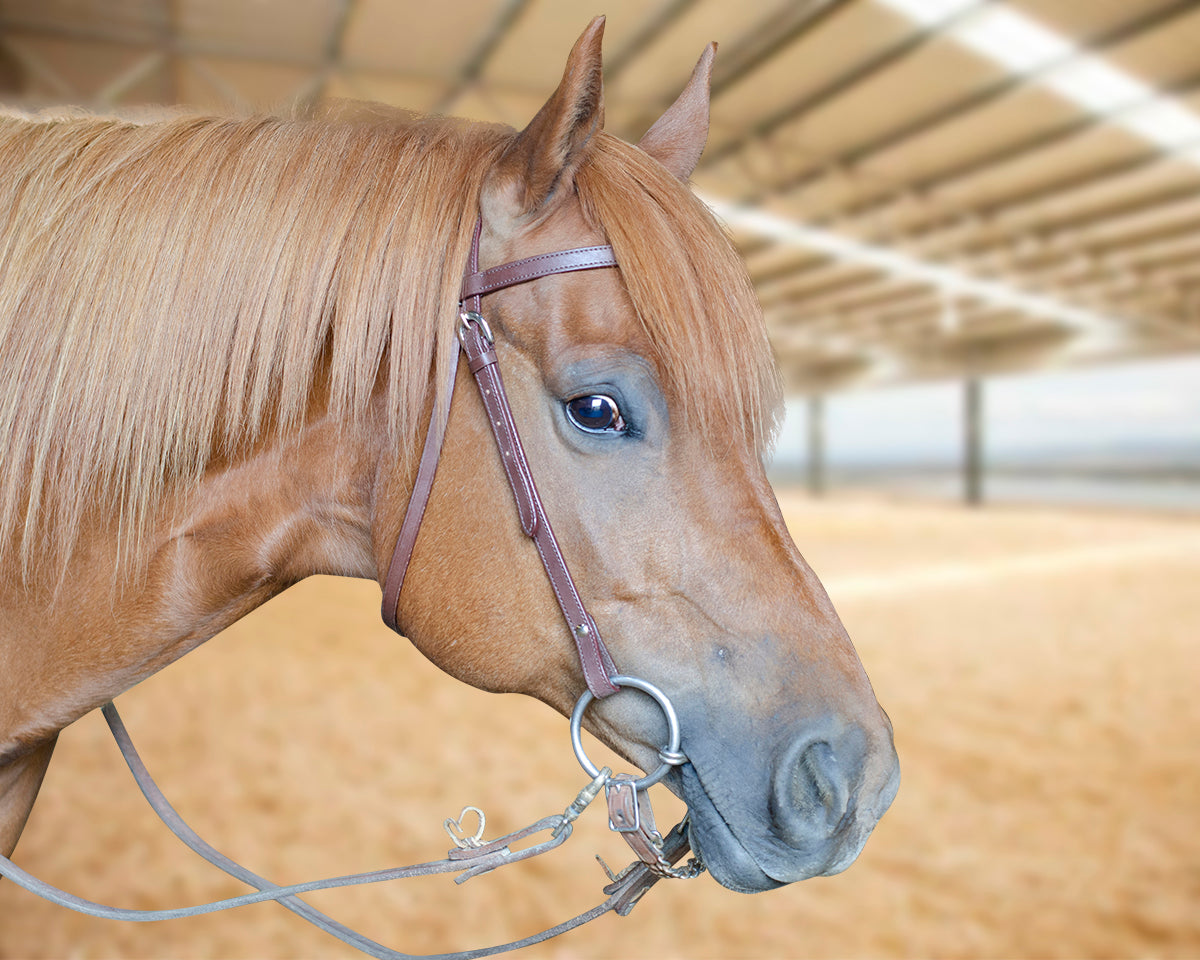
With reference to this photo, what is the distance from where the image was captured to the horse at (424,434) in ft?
2.87

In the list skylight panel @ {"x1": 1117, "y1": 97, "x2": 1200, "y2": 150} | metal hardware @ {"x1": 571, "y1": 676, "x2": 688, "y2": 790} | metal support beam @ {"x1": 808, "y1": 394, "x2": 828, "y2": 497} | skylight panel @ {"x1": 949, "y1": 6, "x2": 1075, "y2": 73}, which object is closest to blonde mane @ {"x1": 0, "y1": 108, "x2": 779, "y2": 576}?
metal hardware @ {"x1": 571, "y1": 676, "x2": 688, "y2": 790}

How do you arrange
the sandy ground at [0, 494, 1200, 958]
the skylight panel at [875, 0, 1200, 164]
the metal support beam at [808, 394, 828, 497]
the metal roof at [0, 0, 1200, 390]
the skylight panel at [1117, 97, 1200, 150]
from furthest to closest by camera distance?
the metal support beam at [808, 394, 828, 497] → the skylight panel at [1117, 97, 1200, 150] → the metal roof at [0, 0, 1200, 390] → the skylight panel at [875, 0, 1200, 164] → the sandy ground at [0, 494, 1200, 958]

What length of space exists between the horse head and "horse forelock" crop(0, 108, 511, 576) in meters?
0.11

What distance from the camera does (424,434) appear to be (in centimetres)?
94

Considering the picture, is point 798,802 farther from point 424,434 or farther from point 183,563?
point 183,563

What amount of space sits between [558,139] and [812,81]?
5923 mm

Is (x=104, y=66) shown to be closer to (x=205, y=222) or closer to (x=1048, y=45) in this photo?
(x=205, y=222)

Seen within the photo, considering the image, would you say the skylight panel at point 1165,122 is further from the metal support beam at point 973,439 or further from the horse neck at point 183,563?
the metal support beam at point 973,439

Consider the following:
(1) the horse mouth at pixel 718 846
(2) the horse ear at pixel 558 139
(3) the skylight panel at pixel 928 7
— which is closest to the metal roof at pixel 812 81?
(3) the skylight panel at pixel 928 7

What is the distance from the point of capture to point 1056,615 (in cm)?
687

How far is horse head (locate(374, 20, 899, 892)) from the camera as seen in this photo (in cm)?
85

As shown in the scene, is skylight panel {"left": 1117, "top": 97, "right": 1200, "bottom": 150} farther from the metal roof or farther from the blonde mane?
the blonde mane

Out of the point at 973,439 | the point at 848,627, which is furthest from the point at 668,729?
the point at 973,439

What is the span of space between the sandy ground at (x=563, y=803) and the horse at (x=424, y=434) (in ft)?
5.80
